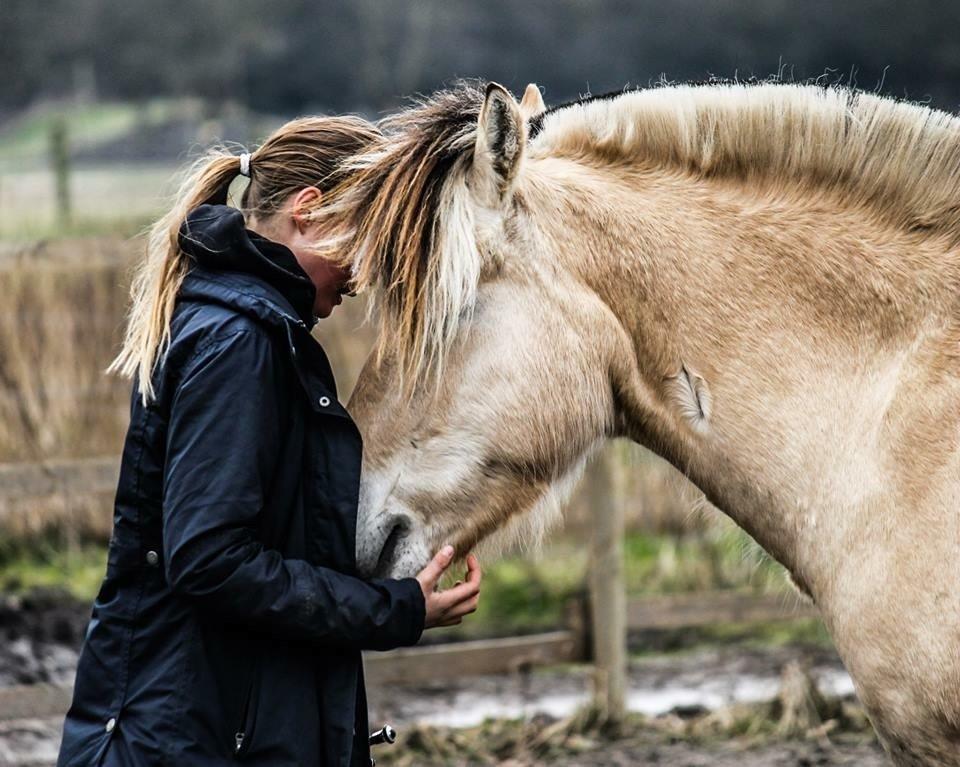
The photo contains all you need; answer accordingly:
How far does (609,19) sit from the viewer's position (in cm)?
960

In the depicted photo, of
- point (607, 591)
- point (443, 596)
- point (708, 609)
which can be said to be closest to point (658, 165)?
point (443, 596)

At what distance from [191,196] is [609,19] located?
26.3 ft

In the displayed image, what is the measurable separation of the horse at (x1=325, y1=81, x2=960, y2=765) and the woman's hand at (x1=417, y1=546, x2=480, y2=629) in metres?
0.05

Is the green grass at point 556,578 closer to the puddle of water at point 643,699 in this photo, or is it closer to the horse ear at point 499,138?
the puddle of water at point 643,699

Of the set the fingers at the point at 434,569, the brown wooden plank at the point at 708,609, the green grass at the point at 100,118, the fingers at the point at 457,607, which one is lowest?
the brown wooden plank at the point at 708,609

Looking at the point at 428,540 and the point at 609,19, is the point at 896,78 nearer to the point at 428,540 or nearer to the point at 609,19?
the point at 609,19

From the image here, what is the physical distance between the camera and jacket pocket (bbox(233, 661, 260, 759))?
201cm

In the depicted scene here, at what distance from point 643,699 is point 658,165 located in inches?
137

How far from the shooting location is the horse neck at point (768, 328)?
2.14 m

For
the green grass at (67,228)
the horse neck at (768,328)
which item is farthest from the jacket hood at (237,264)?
the green grass at (67,228)

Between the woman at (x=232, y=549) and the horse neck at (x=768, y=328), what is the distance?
611 millimetres

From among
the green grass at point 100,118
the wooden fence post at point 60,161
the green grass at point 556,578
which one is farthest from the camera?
the green grass at point 100,118

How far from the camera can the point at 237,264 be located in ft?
6.96

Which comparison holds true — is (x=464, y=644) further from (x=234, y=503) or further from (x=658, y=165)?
(x=234, y=503)
